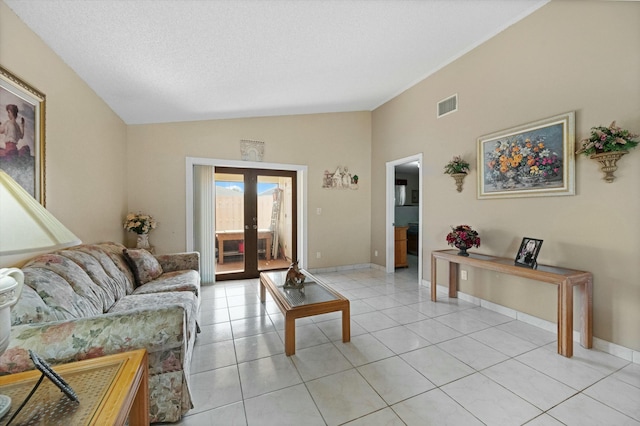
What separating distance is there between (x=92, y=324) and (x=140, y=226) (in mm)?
2662

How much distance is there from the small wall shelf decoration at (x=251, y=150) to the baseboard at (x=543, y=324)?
11.7 feet

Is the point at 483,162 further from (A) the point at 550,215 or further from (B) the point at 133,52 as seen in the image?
(B) the point at 133,52

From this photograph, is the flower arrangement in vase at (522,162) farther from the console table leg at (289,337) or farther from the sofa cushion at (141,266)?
the sofa cushion at (141,266)

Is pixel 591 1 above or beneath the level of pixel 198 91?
above

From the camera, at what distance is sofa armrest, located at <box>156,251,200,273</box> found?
10.1 ft

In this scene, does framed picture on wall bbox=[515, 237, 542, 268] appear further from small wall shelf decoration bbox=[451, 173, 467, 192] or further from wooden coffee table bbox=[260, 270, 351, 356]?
wooden coffee table bbox=[260, 270, 351, 356]

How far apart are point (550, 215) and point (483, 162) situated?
92cm

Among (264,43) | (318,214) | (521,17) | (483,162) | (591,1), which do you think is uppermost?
(521,17)

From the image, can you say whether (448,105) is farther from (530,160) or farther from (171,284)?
(171,284)

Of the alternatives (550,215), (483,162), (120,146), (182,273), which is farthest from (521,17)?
(120,146)

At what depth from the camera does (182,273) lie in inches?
116

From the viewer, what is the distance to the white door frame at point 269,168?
3984mm

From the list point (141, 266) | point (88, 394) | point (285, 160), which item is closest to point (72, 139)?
point (141, 266)

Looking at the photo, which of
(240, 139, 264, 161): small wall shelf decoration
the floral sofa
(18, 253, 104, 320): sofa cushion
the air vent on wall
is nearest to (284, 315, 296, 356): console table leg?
the floral sofa
